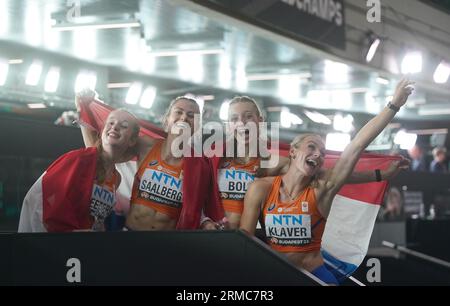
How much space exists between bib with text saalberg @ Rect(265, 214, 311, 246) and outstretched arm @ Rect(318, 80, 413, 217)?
0.19 m

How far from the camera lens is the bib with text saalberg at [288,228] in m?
5.47

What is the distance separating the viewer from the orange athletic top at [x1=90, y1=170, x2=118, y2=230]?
5.54m

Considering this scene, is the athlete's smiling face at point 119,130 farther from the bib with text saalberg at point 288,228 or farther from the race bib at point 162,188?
the bib with text saalberg at point 288,228

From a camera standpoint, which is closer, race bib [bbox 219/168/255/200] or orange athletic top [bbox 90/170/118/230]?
orange athletic top [bbox 90/170/118/230]

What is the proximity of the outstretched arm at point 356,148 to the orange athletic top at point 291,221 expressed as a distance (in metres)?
0.10

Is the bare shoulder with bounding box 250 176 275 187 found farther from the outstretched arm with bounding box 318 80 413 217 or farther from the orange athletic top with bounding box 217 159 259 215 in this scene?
the outstretched arm with bounding box 318 80 413 217

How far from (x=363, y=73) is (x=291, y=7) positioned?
5.21 m

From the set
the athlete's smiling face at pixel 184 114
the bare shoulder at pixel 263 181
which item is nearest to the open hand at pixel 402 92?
the bare shoulder at pixel 263 181

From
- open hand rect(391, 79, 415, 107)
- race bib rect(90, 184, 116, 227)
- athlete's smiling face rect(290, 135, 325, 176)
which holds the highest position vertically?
open hand rect(391, 79, 415, 107)

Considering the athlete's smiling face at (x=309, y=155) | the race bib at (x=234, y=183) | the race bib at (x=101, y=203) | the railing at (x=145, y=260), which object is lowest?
the railing at (x=145, y=260)

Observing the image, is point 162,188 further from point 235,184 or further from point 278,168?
point 278,168

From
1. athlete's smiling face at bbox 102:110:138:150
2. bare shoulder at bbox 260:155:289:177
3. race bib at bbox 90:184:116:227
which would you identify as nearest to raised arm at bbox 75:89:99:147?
athlete's smiling face at bbox 102:110:138:150

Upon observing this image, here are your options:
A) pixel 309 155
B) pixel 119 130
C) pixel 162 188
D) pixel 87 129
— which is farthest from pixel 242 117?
pixel 87 129

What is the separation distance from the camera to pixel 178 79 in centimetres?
1725
